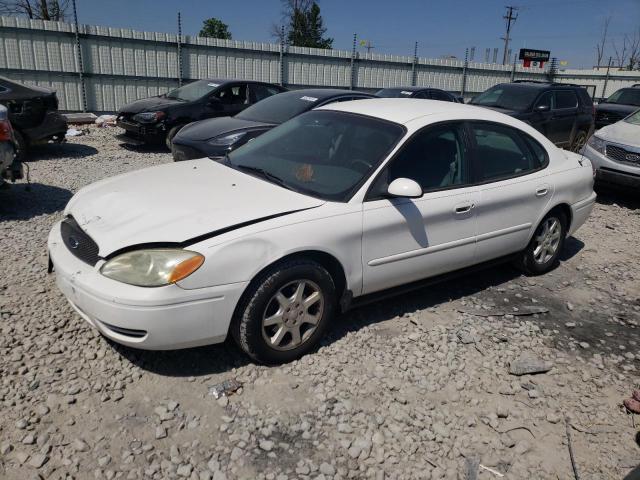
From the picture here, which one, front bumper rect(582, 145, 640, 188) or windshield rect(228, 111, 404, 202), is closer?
windshield rect(228, 111, 404, 202)

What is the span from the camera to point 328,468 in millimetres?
2611

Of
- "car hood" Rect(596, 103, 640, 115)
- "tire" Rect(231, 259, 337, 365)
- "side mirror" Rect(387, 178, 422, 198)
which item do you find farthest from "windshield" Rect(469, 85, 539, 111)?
"tire" Rect(231, 259, 337, 365)

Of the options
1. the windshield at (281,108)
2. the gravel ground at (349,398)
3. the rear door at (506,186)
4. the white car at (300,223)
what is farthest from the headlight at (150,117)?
the rear door at (506,186)

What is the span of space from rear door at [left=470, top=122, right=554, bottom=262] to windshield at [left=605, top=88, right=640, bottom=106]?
43.8ft

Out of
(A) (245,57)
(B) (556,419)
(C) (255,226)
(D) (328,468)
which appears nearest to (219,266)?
(C) (255,226)

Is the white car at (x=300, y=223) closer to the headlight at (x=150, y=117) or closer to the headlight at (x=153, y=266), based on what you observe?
the headlight at (x=153, y=266)

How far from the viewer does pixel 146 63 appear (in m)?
15.2

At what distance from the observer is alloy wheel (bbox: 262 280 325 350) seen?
3.21 meters

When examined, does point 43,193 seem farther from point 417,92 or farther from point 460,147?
point 417,92

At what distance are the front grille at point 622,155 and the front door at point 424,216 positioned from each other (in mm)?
5168

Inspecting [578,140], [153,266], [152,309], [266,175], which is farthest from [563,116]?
[152,309]

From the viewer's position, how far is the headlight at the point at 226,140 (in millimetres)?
7355

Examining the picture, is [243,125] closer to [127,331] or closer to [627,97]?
[127,331]

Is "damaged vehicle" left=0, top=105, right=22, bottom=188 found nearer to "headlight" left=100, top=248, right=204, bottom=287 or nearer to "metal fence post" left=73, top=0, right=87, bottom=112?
"headlight" left=100, top=248, right=204, bottom=287
